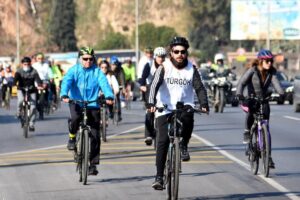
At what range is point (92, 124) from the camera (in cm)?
1414

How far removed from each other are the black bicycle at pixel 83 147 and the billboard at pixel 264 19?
74.0 meters

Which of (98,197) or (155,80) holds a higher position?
(155,80)

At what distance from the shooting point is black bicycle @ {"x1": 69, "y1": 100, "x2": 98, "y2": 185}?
1360cm

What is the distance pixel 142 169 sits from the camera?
15.4 m

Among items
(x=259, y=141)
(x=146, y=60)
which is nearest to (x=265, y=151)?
(x=259, y=141)

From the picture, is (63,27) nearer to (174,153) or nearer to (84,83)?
(84,83)

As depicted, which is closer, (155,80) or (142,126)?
(155,80)

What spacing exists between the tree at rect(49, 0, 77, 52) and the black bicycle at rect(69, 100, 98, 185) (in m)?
118

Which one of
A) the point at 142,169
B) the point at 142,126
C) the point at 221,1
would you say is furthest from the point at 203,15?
the point at 142,169

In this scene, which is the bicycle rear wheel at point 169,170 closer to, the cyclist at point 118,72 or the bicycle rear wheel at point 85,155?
the bicycle rear wheel at point 85,155

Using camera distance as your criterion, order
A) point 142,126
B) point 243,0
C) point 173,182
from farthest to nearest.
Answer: point 243,0
point 142,126
point 173,182

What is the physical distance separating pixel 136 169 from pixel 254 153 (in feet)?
5.94

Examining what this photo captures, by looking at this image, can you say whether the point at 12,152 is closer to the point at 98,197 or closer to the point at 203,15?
the point at 98,197

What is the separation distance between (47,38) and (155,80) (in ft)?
387
